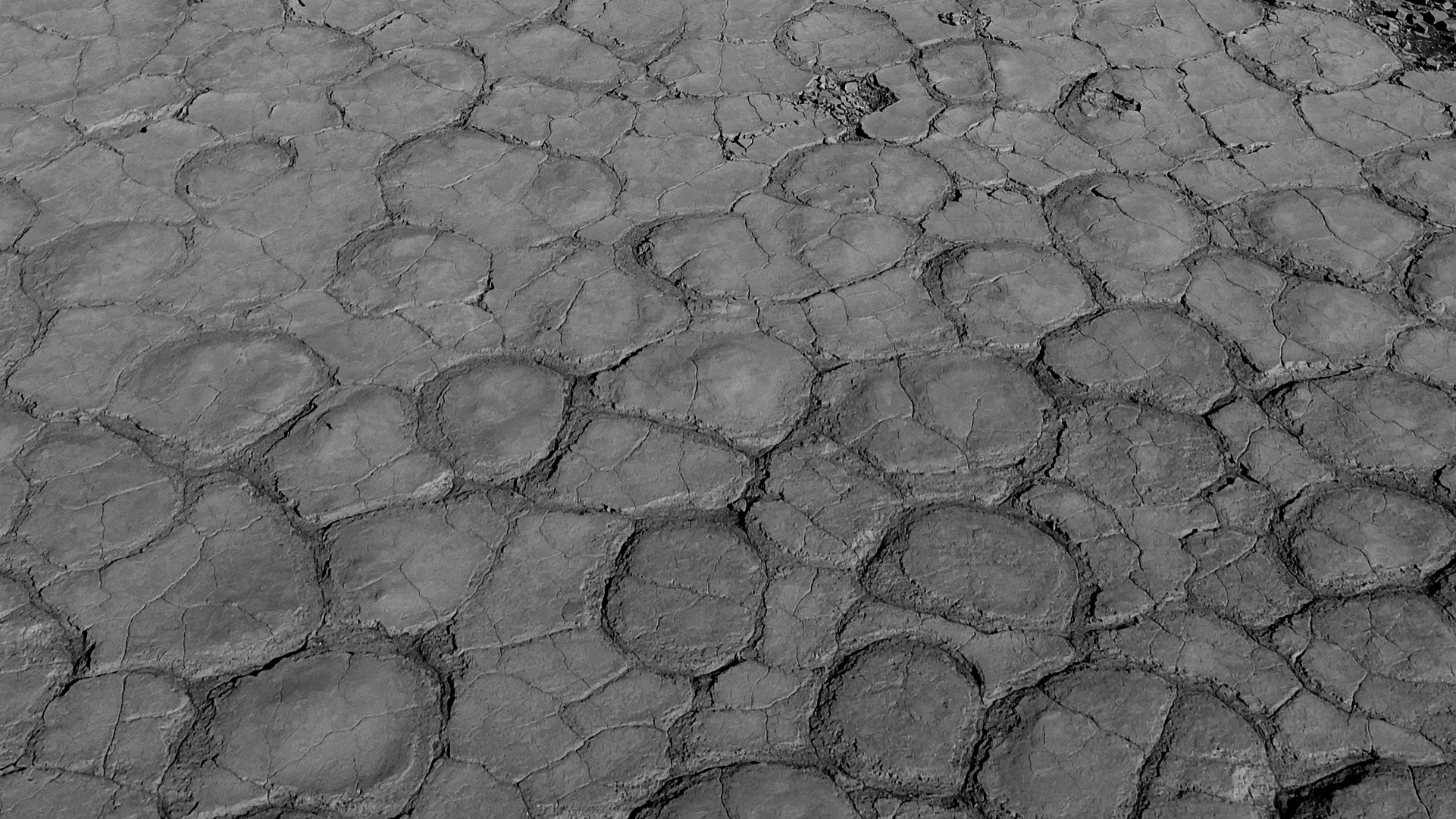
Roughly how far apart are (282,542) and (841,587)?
897mm

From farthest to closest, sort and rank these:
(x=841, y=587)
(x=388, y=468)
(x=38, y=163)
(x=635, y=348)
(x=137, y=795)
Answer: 1. (x=38, y=163)
2. (x=635, y=348)
3. (x=388, y=468)
4. (x=841, y=587)
5. (x=137, y=795)

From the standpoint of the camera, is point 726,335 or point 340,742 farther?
point 726,335

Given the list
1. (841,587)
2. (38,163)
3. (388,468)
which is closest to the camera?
(841,587)

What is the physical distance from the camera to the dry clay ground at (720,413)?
195cm

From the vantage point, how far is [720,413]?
2.45 metres

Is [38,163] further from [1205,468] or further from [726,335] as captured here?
[1205,468]

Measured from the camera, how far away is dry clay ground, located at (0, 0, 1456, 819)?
1945 millimetres

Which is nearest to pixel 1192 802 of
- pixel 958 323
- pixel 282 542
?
pixel 958 323

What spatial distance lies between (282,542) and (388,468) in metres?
0.22

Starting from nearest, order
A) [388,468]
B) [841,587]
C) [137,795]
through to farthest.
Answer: [137,795] < [841,587] < [388,468]

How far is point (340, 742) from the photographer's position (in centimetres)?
192

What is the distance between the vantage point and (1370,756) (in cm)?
194

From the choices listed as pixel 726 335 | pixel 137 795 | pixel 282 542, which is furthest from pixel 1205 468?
pixel 137 795

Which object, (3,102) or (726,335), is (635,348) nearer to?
(726,335)
